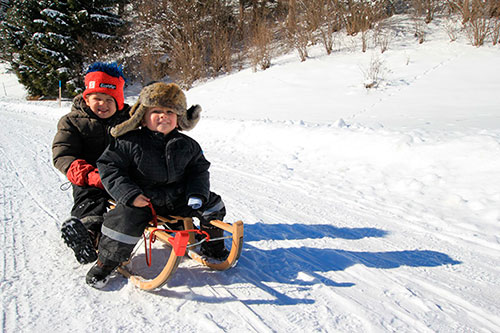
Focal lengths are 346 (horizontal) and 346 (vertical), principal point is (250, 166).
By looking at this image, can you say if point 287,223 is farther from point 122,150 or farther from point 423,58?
point 423,58

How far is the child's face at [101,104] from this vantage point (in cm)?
272

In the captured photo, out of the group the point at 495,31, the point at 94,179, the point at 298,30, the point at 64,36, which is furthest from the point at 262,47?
the point at 94,179

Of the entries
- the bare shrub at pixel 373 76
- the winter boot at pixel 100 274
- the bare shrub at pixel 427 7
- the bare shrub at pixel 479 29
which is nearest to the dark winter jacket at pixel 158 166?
the winter boot at pixel 100 274

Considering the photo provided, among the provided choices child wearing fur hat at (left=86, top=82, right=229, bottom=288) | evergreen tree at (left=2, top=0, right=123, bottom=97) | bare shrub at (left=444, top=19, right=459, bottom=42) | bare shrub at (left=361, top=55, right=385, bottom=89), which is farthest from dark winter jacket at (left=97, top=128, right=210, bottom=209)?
evergreen tree at (left=2, top=0, right=123, bottom=97)

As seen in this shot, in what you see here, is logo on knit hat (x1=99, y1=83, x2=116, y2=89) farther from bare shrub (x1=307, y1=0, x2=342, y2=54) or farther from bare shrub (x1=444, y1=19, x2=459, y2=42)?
bare shrub (x1=444, y1=19, x2=459, y2=42)

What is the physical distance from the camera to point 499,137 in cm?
410

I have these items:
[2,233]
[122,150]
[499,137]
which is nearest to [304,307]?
[122,150]

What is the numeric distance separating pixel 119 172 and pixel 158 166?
0.24 m

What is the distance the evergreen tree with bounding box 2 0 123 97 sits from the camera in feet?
53.3

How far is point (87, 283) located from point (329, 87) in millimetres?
9162

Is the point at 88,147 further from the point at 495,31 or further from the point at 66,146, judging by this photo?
the point at 495,31

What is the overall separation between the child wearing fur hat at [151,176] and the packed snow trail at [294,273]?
0.91 feet

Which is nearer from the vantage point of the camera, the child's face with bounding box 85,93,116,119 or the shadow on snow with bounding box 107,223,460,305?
the shadow on snow with bounding box 107,223,460,305

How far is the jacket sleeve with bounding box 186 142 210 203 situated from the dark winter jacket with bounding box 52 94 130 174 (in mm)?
859
